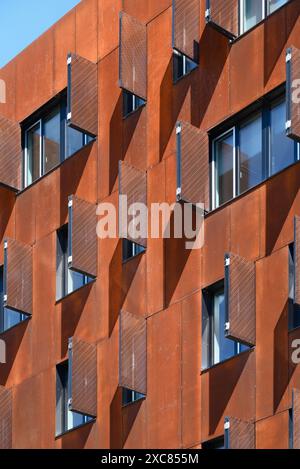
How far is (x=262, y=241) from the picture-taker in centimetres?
4384

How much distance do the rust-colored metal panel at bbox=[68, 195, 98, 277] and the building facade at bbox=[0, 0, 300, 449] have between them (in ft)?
0.16

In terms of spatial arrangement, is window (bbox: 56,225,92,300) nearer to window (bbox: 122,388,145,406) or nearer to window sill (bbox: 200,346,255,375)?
window (bbox: 122,388,145,406)

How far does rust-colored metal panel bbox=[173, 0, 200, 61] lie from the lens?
1863 inches

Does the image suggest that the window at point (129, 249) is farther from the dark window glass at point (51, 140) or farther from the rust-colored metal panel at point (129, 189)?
the dark window glass at point (51, 140)

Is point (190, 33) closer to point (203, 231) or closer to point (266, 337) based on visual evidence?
point (203, 231)

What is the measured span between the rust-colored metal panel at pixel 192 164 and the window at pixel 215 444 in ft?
17.3

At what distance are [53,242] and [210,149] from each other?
6.81m

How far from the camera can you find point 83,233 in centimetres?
5012

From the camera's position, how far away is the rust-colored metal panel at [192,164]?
151 feet

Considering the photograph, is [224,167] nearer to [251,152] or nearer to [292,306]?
[251,152]

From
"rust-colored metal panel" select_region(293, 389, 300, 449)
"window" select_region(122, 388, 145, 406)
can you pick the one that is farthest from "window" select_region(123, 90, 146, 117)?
"rust-colored metal panel" select_region(293, 389, 300, 449)

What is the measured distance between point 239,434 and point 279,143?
6.34 meters

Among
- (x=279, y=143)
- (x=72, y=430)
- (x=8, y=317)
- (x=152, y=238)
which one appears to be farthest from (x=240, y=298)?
(x=8, y=317)
